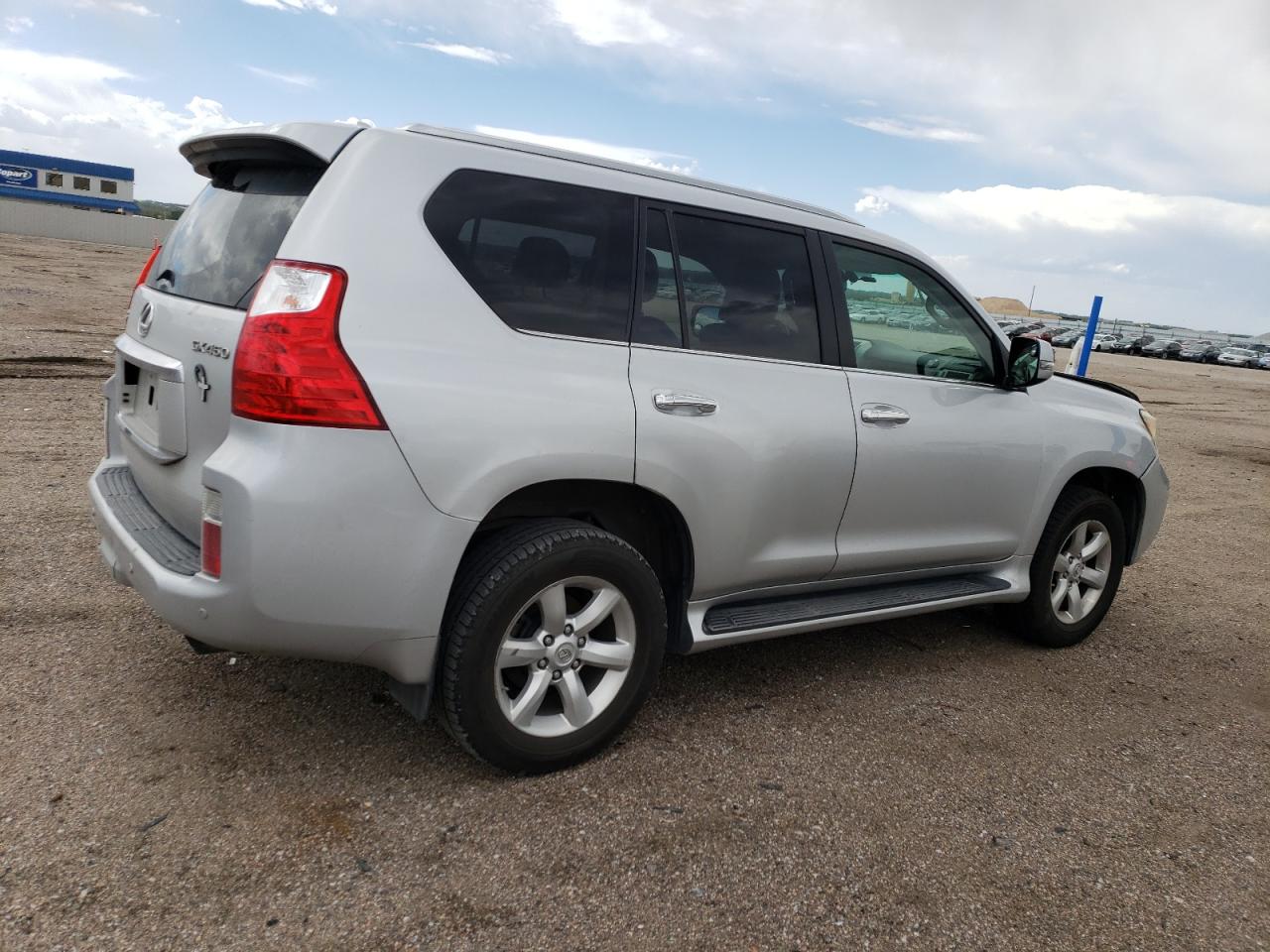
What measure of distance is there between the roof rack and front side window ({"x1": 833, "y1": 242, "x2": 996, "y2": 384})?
0.23m

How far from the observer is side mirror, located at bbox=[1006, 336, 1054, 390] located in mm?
3961

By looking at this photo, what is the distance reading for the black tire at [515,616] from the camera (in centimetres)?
274

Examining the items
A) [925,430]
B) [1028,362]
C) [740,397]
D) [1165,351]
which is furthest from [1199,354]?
[740,397]

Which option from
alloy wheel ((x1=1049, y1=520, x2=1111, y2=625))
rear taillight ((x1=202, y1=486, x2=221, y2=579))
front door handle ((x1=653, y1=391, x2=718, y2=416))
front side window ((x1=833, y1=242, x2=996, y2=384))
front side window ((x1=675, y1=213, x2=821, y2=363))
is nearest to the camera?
rear taillight ((x1=202, y1=486, x2=221, y2=579))

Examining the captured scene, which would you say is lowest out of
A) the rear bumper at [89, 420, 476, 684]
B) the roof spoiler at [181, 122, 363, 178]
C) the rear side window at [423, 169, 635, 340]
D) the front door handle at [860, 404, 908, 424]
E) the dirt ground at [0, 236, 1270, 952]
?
the dirt ground at [0, 236, 1270, 952]

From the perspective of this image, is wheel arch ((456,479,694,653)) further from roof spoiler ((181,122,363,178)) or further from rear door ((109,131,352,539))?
roof spoiler ((181,122,363,178))

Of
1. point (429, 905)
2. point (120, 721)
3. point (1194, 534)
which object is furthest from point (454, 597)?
point (1194, 534)

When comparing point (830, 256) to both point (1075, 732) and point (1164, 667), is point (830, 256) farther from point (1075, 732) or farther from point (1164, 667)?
point (1164, 667)

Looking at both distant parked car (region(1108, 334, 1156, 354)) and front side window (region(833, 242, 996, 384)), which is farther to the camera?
distant parked car (region(1108, 334, 1156, 354))

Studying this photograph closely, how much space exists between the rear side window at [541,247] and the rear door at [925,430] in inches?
39.6

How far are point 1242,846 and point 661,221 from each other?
2703mm

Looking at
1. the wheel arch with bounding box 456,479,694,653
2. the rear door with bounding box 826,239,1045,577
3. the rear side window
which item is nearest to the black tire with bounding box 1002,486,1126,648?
the rear door with bounding box 826,239,1045,577

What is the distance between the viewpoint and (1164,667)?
181 inches

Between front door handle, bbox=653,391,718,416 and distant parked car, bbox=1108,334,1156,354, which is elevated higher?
distant parked car, bbox=1108,334,1156,354
